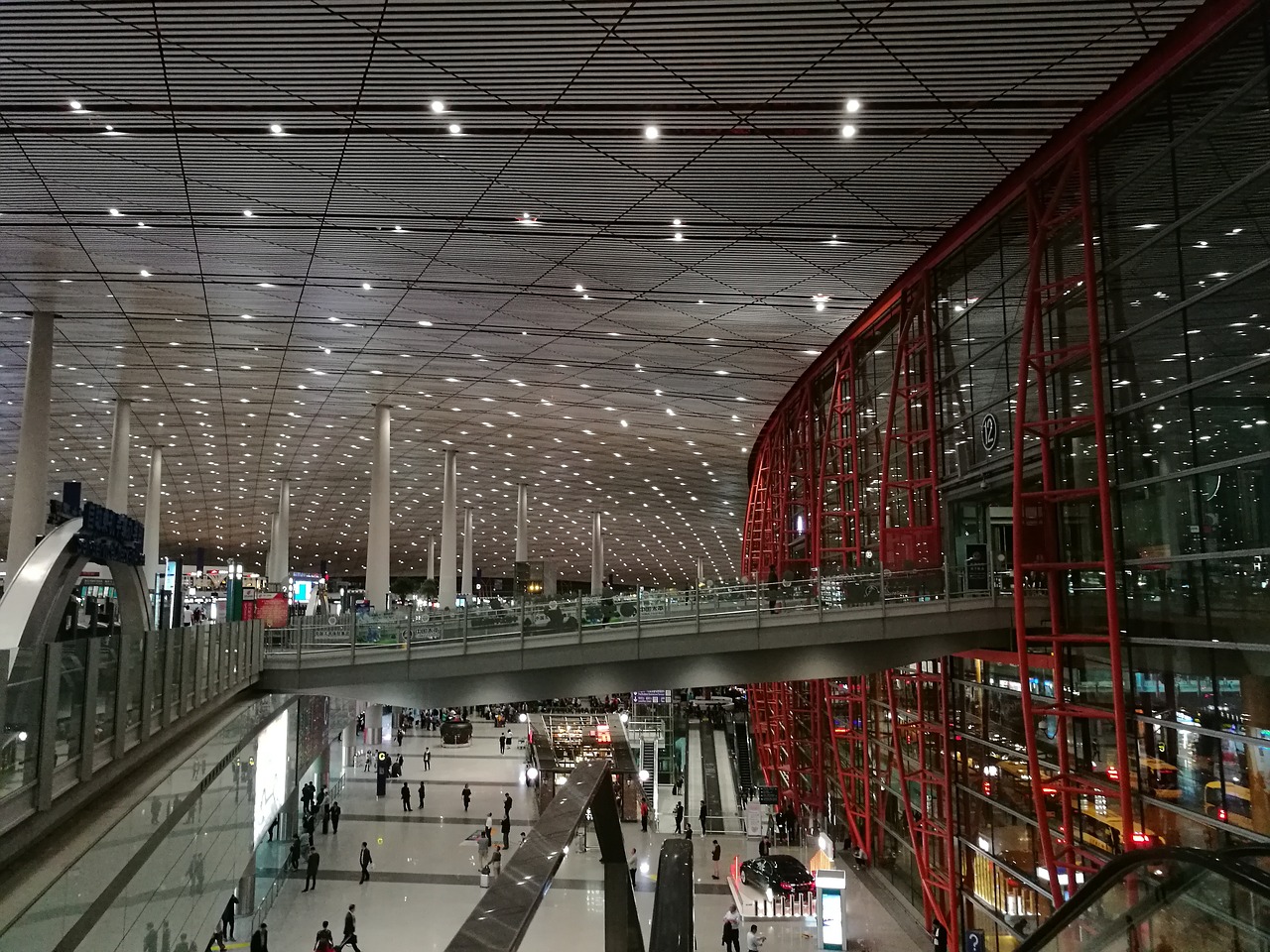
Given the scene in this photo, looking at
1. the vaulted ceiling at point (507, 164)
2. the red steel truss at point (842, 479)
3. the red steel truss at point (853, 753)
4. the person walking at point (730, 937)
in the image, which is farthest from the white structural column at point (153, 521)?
the person walking at point (730, 937)

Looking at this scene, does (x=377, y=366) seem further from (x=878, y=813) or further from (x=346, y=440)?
(x=878, y=813)

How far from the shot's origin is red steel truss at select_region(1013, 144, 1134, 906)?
1324cm

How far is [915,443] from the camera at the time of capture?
21609 millimetres

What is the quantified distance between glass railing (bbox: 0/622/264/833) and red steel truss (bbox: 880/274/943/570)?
1388 cm

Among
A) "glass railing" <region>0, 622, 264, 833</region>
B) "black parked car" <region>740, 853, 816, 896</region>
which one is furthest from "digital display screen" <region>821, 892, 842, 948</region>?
"glass railing" <region>0, 622, 264, 833</region>

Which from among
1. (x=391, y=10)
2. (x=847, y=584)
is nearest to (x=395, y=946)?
(x=847, y=584)

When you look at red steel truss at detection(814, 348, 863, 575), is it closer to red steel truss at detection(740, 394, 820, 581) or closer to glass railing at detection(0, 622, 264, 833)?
red steel truss at detection(740, 394, 820, 581)

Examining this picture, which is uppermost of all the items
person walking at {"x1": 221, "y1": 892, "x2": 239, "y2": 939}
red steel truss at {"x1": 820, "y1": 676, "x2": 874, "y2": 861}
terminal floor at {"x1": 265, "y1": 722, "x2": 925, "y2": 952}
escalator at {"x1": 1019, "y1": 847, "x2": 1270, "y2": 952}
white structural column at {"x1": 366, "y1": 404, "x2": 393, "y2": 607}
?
white structural column at {"x1": 366, "y1": 404, "x2": 393, "y2": 607}

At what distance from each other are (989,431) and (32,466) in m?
20.2

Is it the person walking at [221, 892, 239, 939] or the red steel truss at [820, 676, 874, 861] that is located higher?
the red steel truss at [820, 676, 874, 861]

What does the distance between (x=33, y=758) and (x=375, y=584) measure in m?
26.7

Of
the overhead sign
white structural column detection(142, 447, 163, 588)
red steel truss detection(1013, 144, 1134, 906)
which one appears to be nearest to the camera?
red steel truss detection(1013, 144, 1134, 906)

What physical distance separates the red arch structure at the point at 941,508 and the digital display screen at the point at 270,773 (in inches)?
516

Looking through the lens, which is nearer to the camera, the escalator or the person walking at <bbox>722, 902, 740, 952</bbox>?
the escalator
